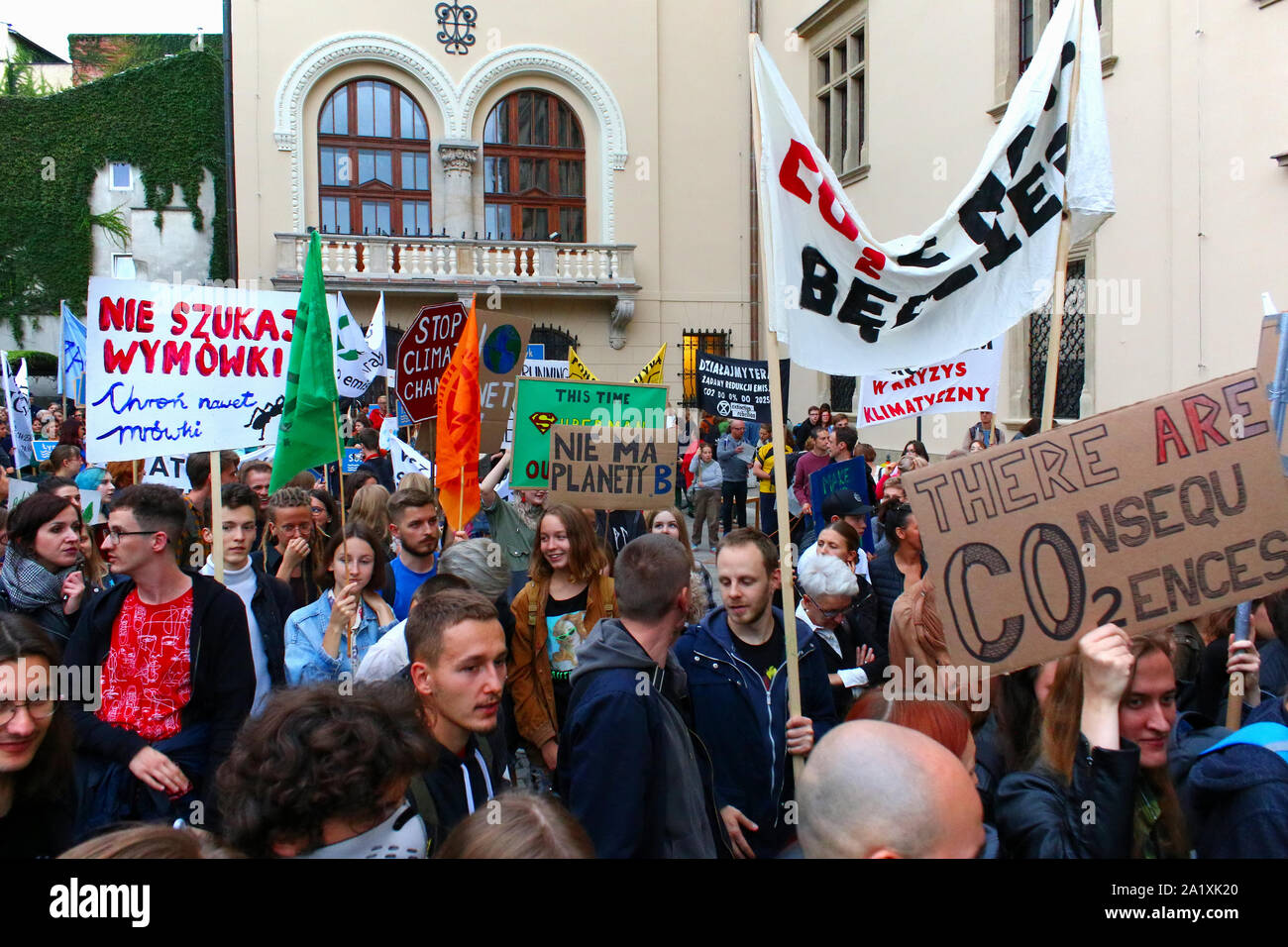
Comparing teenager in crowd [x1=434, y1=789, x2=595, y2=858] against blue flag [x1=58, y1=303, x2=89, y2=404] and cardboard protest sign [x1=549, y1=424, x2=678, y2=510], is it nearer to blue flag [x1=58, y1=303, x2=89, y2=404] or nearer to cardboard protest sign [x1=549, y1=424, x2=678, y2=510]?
cardboard protest sign [x1=549, y1=424, x2=678, y2=510]

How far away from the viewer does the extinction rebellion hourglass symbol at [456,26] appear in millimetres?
21922

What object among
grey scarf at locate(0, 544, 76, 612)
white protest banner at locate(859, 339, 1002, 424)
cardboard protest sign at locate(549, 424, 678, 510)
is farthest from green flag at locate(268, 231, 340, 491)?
white protest banner at locate(859, 339, 1002, 424)

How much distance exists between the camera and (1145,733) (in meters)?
2.36

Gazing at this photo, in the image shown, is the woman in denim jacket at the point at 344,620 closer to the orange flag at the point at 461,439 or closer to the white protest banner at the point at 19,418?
the orange flag at the point at 461,439

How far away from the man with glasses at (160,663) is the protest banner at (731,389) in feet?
23.1

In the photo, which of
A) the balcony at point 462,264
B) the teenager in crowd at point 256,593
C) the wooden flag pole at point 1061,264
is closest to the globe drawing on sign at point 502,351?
the teenager in crowd at point 256,593

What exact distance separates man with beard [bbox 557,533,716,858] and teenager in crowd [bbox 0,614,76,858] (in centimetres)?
124

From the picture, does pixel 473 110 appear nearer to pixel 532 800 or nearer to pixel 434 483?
pixel 434 483

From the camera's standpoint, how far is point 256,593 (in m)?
4.09

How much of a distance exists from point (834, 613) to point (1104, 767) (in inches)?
87.6

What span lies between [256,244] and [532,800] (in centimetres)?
2152

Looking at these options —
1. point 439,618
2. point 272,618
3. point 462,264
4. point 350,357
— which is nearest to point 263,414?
point 272,618

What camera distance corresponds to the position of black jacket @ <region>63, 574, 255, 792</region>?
3.35 meters
